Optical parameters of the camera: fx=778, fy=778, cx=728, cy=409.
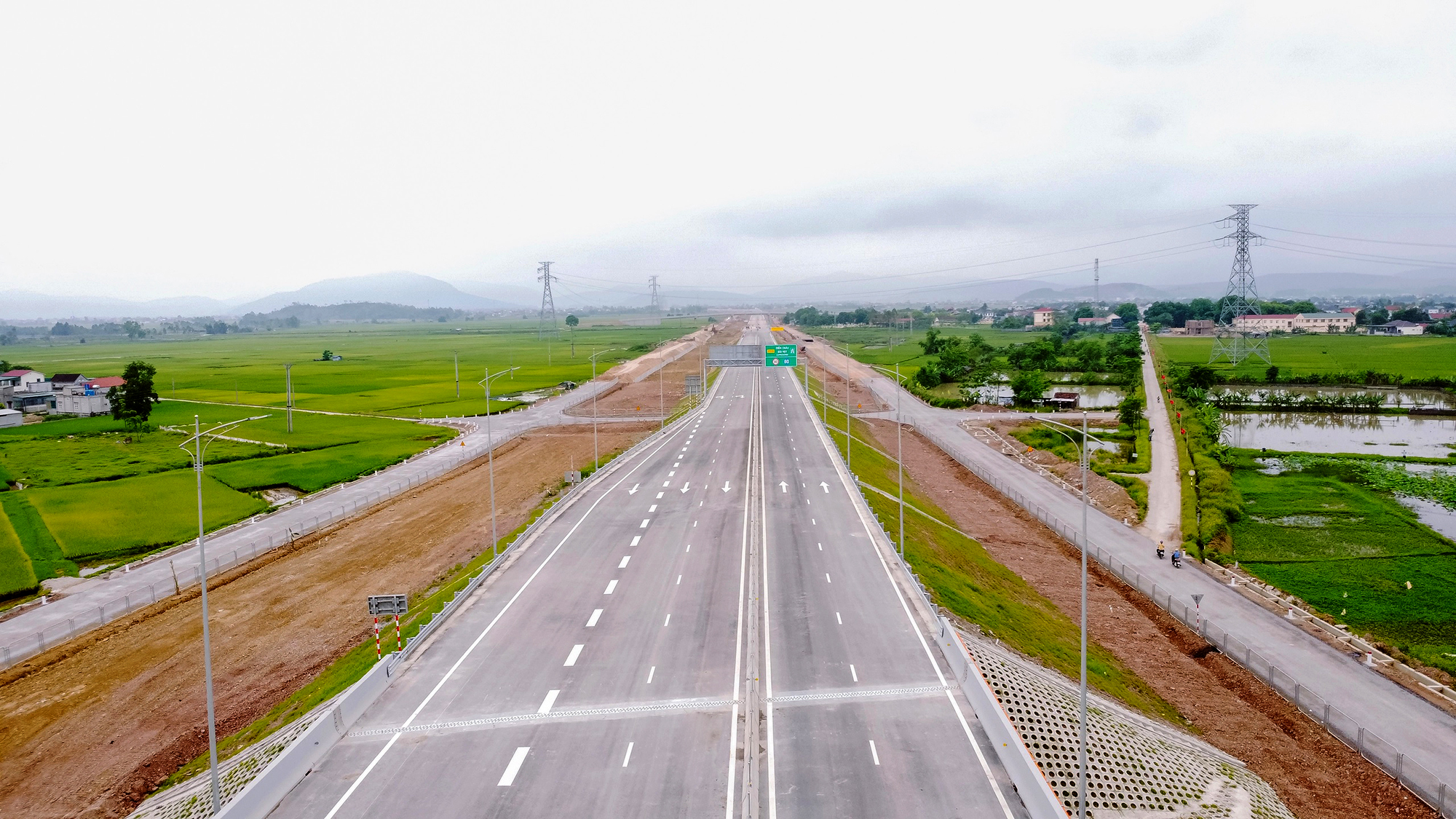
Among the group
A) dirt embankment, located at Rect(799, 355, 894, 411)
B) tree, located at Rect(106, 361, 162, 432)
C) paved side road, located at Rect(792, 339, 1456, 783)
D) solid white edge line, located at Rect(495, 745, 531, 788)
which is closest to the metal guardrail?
paved side road, located at Rect(792, 339, 1456, 783)

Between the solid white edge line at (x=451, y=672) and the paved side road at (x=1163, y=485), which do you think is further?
the paved side road at (x=1163, y=485)

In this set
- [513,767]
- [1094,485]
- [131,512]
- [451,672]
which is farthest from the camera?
[1094,485]

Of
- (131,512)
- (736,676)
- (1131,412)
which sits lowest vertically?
(131,512)

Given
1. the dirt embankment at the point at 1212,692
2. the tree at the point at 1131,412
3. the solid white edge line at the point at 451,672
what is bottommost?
the dirt embankment at the point at 1212,692

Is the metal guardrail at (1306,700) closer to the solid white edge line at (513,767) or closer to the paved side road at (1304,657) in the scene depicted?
the paved side road at (1304,657)

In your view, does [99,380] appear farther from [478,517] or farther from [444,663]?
[444,663]

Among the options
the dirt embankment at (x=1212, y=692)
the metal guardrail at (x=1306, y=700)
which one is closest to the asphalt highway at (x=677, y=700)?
the dirt embankment at (x=1212, y=692)

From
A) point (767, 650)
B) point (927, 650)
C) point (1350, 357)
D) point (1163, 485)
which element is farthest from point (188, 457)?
point (1350, 357)

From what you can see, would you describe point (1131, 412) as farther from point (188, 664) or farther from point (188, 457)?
point (188, 457)
